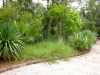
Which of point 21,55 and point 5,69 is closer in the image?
point 5,69

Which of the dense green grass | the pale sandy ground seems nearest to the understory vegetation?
the dense green grass

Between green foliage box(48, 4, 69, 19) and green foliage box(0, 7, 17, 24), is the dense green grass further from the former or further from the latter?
green foliage box(48, 4, 69, 19)

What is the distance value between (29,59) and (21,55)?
14.3 inches

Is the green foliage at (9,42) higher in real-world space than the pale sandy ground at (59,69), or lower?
higher

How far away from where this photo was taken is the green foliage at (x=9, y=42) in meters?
6.27

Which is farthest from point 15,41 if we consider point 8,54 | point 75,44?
point 75,44

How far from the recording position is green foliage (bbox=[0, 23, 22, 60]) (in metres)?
6.27

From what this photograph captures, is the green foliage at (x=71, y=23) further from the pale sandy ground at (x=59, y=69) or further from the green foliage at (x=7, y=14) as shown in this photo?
the pale sandy ground at (x=59, y=69)

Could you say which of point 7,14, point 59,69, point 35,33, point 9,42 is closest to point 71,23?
point 35,33

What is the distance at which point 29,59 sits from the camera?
684 cm

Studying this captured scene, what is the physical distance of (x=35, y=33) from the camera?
7.32 metres

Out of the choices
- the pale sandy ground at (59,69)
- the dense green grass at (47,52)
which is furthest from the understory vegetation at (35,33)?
the pale sandy ground at (59,69)

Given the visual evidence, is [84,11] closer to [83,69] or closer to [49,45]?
[49,45]

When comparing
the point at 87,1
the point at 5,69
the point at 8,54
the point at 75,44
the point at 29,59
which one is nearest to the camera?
the point at 5,69
